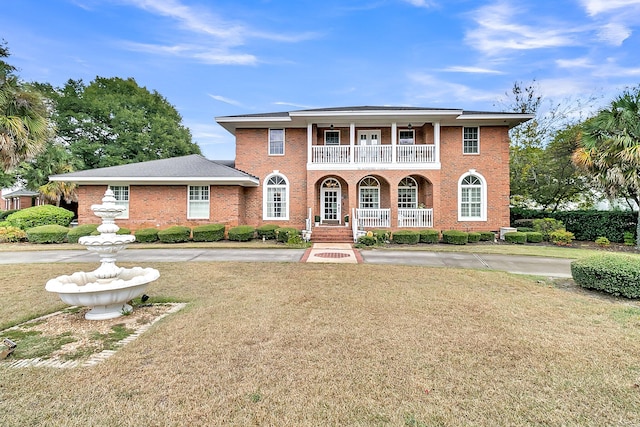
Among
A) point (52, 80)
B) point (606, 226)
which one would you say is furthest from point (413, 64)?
point (52, 80)

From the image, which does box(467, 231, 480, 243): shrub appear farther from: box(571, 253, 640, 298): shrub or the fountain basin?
the fountain basin

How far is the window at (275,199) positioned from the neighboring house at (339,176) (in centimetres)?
6

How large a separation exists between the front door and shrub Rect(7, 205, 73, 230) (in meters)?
15.9

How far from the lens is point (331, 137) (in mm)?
19078

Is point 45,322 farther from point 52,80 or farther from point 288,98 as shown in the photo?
point 52,80

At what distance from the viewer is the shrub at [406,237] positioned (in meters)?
15.6

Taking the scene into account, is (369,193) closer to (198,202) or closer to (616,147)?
(198,202)

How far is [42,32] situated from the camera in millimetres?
13609

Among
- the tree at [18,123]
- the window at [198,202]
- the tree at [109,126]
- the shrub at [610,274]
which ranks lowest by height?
the shrub at [610,274]

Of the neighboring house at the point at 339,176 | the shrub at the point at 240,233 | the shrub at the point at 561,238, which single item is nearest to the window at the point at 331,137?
the neighboring house at the point at 339,176

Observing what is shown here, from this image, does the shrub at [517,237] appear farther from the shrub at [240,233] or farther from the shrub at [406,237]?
the shrub at [240,233]

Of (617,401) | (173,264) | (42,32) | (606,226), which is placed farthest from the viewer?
(606,226)

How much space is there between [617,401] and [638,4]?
17052 mm

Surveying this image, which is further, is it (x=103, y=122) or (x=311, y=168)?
(x=103, y=122)
